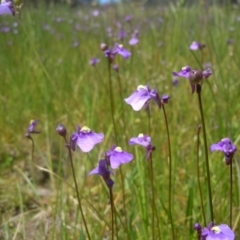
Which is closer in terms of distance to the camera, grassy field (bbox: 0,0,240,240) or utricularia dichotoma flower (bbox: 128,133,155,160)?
utricularia dichotoma flower (bbox: 128,133,155,160)

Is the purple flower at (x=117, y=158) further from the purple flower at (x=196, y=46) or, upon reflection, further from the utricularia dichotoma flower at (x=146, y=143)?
the purple flower at (x=196, y=46)

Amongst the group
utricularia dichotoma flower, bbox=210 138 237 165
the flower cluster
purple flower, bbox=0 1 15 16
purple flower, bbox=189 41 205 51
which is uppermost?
purple flower, bbox=0 1 15 16

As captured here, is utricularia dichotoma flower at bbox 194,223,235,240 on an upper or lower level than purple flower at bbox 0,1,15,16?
lower

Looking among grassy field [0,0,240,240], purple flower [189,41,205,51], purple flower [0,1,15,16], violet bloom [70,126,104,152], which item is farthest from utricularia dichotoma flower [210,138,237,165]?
purple flower [189,41,205,51]

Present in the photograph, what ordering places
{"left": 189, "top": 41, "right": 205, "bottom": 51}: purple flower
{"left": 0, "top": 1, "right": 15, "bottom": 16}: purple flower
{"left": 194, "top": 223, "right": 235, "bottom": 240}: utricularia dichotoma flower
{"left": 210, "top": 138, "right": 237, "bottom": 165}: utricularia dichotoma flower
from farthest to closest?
{"left": 189, "top": 41, "right": 205, "bottom": 51}: purple flower → {"left": 0, "top": 1, "right": 15, "bottom": 16}: purple flower → {"left": 210, "top": 138, "right": 237, "bottom": 165}: utricularia dichotoma flower → {"left": 194, "top": 223, "right": 235, "bottom": 240}: utricularia dichotoma flower

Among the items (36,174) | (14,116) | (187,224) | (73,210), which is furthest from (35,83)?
(187,224)

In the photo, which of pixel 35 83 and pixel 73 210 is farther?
pixel 35 83

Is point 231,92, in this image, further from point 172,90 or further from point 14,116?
point 14,116

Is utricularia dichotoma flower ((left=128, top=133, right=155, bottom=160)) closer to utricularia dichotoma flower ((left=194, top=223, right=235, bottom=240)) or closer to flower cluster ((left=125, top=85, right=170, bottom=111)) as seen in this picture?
flower cluster ((left=125, top=85, right=170, bottom=111))
